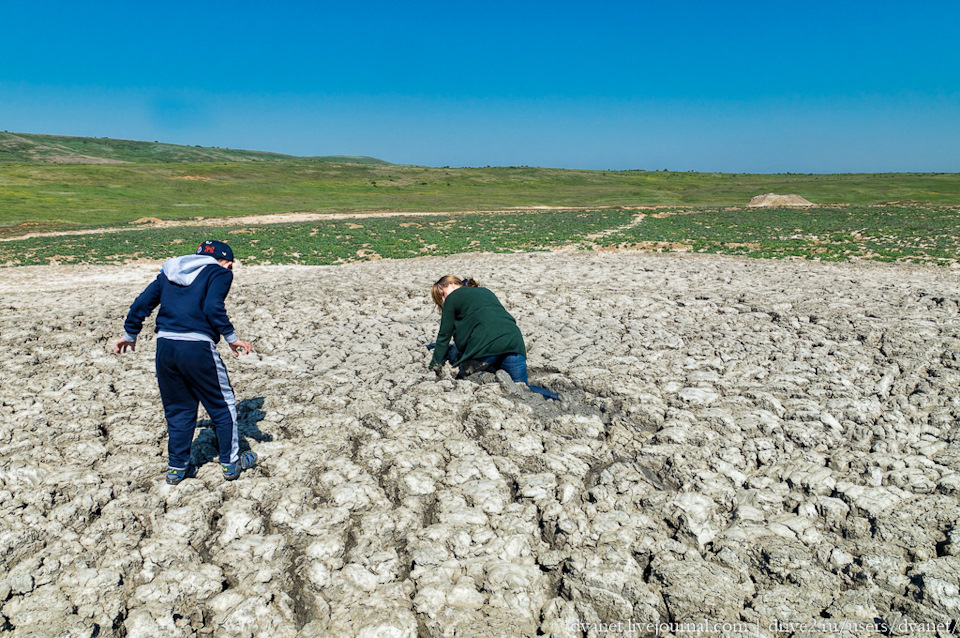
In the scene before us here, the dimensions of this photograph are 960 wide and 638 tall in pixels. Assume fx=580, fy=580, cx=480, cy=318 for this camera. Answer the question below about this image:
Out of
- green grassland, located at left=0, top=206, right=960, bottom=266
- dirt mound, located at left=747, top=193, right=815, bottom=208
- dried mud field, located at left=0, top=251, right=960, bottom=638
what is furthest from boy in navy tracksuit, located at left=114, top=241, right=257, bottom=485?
dirt mound, located at left=747, top=193, right=815, bottom=208

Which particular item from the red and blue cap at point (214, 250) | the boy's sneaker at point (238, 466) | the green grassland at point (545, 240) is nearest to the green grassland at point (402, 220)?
the green grassland at point (545, 240)

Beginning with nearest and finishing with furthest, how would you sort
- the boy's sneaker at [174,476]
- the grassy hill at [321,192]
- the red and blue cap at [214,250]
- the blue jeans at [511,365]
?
the red and blue cap at [214,250] < the boy's sneaker at [174,476] < the blue jeans at [511,365] < the grassy hill at [321,192]

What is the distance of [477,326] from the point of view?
255 inches

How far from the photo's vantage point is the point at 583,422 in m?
5.82

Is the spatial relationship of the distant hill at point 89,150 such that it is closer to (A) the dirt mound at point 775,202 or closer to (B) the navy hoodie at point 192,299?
(A) the dirt mound at point 775,202

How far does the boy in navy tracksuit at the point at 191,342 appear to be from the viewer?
4512 millimetres

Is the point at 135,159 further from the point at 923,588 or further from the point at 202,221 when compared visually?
the point at 923,588

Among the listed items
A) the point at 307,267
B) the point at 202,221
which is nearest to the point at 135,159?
the point at 202,221

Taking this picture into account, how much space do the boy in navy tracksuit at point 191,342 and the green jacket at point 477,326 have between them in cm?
235

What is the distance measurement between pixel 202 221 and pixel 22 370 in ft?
119

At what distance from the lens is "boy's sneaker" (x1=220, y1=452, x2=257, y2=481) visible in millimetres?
4922

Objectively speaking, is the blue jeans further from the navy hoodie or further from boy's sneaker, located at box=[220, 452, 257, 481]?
the navy hoodie

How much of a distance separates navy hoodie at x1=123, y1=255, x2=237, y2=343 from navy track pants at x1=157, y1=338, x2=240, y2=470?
10 centimetres

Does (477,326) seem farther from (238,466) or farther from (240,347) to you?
(238,466)
